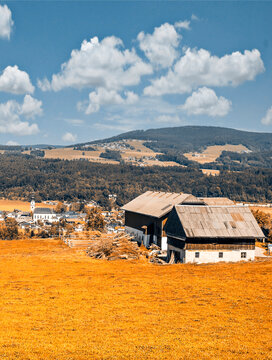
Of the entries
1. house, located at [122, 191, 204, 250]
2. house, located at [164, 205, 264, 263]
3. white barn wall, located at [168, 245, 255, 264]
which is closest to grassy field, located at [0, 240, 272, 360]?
white barn wall, located at [168, 245, 255, 264]

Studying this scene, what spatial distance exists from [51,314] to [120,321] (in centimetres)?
325

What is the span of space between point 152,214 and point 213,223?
1252 cm

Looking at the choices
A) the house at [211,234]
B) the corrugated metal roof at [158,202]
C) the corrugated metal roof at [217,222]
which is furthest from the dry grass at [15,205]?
the corrugated metal roof at [217,222]

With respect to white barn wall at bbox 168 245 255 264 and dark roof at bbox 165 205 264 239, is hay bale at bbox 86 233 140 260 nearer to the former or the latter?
dark roof at bbox 165 205 264 239

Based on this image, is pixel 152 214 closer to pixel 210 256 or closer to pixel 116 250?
pixel 116 250

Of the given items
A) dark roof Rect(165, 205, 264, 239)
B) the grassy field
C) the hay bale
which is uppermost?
dark roof Rect(165, 205, 264, 239)

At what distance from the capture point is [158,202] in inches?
1941

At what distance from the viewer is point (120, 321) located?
1628 cm

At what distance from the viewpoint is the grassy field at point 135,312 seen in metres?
12.9

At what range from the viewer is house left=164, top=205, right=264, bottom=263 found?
3362cm

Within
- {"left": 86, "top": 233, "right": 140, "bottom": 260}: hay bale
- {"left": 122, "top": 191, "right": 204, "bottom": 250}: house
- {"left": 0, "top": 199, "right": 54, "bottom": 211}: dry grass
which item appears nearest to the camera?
{"left": 86, "top": 233, "right": 140, "bottom": 260}: hay bale

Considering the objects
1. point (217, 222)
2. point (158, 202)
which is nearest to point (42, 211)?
point (158, 202)

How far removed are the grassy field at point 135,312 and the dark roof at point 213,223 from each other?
403 cm

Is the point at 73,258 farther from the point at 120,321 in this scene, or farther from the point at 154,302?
the point at 120,321
